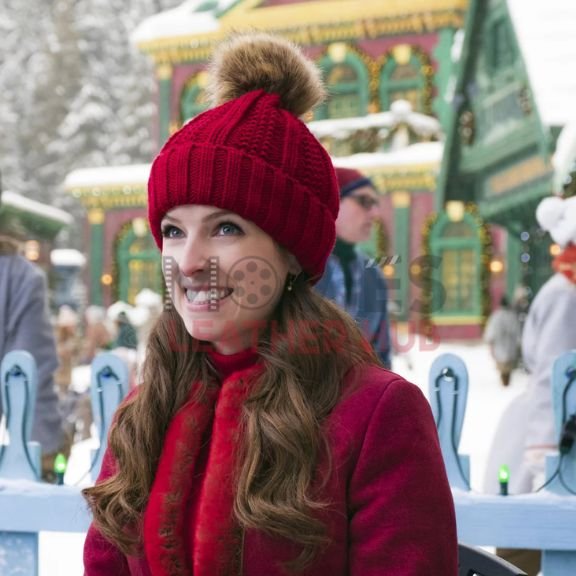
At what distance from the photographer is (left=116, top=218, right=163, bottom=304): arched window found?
57.1 ft

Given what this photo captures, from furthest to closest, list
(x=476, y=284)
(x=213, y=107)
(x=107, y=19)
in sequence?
1. (x=107, y=19)
2. (x=476, y=284)
3. (x=213, y=107)

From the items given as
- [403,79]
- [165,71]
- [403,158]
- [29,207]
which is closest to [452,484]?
[403,158]

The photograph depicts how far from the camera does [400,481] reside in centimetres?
125

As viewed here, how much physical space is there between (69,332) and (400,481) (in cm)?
970

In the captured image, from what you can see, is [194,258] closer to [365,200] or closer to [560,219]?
[365,200]

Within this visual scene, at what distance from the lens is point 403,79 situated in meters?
16.6

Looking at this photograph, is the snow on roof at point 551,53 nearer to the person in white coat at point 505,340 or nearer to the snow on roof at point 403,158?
the person in white coat at point 505,340

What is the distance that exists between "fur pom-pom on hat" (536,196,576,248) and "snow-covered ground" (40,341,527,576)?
0.68 m

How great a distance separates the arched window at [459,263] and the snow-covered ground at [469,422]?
723 mm

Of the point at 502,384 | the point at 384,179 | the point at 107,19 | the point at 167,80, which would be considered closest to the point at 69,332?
the point at 502,384

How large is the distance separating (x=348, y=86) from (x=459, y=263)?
14.8 feet

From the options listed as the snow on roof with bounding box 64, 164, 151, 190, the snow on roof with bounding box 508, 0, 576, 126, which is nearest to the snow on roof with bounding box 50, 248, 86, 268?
the snow on roof with bounding box 64, 164, 151, 190

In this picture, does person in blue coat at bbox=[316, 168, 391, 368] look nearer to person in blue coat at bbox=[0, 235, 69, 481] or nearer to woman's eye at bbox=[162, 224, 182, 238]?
person in blue coat at bbox=[0, 235, 69, 481]

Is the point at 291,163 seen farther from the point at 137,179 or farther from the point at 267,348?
the point at 137,179
